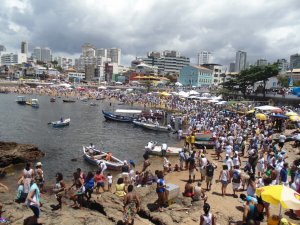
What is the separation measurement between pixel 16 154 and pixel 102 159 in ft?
21.0

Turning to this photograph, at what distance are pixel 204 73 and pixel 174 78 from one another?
26.8 metres

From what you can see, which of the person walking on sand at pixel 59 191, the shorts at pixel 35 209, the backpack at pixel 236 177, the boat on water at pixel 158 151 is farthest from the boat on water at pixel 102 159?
the shorts at pixel 35 209

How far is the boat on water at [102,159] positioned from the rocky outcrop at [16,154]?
4.17 m

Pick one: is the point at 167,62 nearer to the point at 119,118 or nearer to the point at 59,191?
the point at 119,118

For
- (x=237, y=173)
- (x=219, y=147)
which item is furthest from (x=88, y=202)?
(x=219, y=147)

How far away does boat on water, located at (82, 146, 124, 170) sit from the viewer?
21406mm

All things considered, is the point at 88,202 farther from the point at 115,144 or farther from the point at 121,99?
the point at 121,99

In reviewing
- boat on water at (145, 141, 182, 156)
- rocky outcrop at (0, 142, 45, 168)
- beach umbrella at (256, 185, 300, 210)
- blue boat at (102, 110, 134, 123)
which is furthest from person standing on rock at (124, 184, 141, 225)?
blue boat at (102, 110, 134, 123)

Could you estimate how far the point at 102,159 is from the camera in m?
23.2

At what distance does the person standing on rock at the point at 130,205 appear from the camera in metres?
9.97

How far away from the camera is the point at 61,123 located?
4059cm

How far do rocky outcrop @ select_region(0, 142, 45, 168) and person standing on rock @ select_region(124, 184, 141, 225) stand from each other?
14719mm

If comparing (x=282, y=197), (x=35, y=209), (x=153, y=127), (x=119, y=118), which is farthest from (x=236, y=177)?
(x=119, y=118)

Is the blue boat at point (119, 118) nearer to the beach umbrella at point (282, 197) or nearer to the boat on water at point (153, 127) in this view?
the boat on water at point (153, 127)
